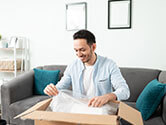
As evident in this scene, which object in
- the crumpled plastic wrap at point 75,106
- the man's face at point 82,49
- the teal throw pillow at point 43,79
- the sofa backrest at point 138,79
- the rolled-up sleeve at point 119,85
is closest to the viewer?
the crumpled plastic wrap at point 75,106

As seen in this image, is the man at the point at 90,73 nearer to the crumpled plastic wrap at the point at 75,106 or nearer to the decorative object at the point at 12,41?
the crumpled plastic wrap at the point at 75,106

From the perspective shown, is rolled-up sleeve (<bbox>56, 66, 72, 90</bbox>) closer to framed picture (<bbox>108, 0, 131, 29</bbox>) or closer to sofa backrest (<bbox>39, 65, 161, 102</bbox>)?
sofa backrest (<bbox>39, 65, 161, 102</bbox>)

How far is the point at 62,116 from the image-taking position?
701 mm

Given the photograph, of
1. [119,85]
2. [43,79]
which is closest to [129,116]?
[119,85]

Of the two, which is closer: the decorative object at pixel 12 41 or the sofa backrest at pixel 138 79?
the sofa backrest at pixel 138 79

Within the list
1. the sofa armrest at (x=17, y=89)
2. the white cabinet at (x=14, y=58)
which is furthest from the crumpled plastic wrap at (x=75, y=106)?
the white cabinet at (x=14, y=58)

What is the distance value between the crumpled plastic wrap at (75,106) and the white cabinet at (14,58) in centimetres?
234

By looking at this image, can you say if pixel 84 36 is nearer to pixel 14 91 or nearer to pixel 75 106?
pixel 75 106

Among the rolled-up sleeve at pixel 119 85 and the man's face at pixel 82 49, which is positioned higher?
the man's face at pixel 82 49

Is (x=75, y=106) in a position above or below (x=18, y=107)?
above

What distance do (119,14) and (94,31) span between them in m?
0.47

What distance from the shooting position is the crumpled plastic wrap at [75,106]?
2.88ft

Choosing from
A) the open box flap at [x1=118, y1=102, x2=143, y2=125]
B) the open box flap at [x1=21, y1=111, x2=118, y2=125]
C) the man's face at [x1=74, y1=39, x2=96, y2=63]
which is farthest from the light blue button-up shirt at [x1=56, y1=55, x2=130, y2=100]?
the open box flap at [x1=21, y1=111, x2=118, y2=125]

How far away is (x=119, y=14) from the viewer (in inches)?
109
